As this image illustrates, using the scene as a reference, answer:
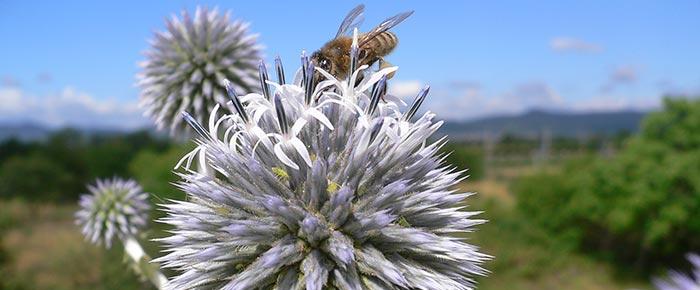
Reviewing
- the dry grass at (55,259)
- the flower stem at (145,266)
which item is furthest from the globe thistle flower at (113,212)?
the dry grass at (55,259)

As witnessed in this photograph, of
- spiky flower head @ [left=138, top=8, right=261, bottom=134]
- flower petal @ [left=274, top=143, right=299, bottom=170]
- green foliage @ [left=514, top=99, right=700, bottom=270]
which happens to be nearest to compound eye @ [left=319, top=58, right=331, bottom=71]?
flower petal @ [left=274, top=143, right=299, bottom=170]

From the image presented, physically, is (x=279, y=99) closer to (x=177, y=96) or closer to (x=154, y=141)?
(x=177, y=96)

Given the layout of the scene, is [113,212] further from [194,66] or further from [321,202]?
[321,202]


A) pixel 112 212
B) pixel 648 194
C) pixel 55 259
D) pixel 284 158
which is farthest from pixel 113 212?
pixel 55 259

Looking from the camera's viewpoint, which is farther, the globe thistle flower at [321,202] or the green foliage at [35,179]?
the green foliage at [35,179]

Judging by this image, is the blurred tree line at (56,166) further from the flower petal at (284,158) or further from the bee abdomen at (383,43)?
the flower petal at (284,158)

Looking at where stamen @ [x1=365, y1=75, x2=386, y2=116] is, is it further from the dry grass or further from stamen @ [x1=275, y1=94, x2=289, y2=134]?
the dry grass
